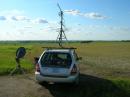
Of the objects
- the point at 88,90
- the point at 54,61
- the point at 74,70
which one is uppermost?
the point at 54,61

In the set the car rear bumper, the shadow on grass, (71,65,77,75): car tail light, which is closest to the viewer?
the shadow on grass

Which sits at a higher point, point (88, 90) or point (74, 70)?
point (74, 70)

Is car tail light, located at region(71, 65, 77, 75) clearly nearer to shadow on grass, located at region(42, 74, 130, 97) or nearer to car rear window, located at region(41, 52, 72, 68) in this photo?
car rear window, located at region(41, 52, 72, 68)

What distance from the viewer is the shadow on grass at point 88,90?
12.2m

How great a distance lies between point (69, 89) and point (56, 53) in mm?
1625

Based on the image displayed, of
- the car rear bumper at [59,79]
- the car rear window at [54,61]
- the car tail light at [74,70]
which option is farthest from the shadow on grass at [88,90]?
the car rear window at [54,61]

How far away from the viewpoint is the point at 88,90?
12.8m

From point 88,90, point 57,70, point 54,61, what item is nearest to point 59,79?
point 57,70

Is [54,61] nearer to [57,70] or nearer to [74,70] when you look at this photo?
[57,70]

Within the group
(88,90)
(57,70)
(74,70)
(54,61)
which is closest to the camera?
(57,70)

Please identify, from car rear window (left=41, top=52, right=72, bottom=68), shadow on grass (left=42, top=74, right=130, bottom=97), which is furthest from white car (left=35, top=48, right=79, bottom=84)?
shadow on grass (left=42, top=74, right=130, bottom=97)

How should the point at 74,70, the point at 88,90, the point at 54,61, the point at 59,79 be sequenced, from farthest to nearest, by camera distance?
the point at 54,61
the point at 88,90
the point at 74,70
the point at 59,79

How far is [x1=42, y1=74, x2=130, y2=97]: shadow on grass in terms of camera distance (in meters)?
12.2

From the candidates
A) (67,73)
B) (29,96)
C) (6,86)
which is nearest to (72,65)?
(67,73)
